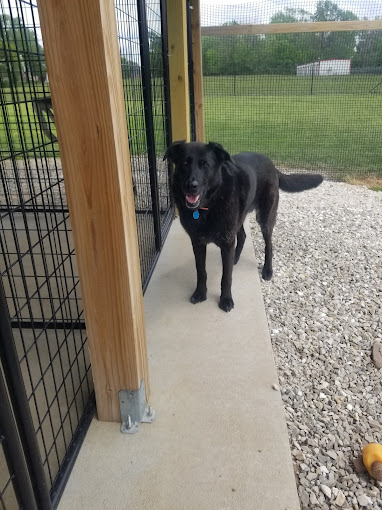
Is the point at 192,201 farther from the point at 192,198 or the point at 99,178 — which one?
the point at 99,178

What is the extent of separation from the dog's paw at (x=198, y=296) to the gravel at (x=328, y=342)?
0.46m

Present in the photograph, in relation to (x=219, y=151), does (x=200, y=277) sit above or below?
below

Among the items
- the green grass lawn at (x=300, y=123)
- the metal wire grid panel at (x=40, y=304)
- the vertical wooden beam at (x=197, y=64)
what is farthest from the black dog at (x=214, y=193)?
the green grass lawn at (x=300, y=123)

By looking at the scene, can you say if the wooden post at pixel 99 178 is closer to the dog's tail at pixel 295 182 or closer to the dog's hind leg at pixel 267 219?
the dog's hind leg at pixel 267 219

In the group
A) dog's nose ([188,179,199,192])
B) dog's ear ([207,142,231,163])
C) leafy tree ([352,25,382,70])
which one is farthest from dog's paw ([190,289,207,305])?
leafy tree ([352,25,382,70])

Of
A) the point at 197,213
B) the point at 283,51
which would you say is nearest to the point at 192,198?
the point at 197,213

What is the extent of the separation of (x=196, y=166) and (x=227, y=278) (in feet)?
2.64

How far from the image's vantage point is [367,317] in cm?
270

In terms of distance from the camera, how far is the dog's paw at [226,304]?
2723 millimetres

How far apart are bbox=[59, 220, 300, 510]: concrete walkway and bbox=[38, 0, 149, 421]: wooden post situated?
0.25 meters

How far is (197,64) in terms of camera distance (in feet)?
14.8

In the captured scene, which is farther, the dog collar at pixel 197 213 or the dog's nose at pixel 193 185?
the dog collar at pixel 197 213

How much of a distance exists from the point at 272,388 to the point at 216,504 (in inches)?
27.3

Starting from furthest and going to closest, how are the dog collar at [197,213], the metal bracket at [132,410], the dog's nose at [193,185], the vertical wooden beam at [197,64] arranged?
1. the vertical wooden beam at [197,64]
2. the dog collar at [197,213]
3. the dog's nose at [193,185]
4. the metal bracket at [132,410]
